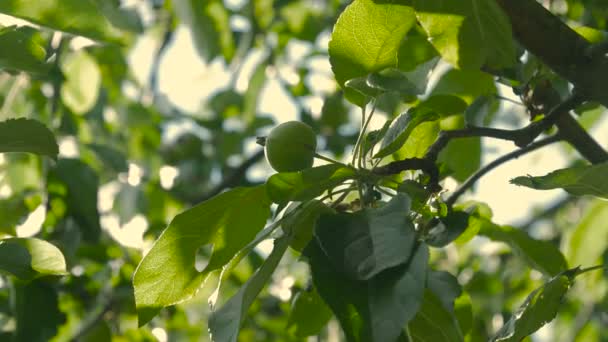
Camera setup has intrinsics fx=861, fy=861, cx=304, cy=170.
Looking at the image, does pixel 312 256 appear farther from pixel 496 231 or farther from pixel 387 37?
pixel 496 231

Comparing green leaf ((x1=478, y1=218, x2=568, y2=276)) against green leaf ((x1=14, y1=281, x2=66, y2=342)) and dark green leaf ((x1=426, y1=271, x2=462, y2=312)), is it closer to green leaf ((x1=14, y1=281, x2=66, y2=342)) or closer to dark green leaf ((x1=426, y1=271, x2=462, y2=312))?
dark green leaf ((x1=426, y1=271, x2=462, y2=312))

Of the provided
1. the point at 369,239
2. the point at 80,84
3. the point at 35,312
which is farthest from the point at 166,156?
the point at 369,239

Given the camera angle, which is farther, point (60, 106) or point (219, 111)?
point (219, 111)

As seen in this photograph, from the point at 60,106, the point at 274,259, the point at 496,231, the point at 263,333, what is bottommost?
the point at 263,333

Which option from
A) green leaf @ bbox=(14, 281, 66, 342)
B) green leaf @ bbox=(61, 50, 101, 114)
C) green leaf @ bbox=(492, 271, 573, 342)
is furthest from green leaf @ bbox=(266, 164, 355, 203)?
green leaf @ bbox=(61, 50, 101, 114)

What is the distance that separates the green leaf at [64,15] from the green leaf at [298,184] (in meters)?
0.42

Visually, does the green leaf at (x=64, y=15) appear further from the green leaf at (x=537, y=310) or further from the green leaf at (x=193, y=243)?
the green leaf at (x=537, y=310)

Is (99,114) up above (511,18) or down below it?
below

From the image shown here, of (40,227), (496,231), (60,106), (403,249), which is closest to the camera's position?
(403,249)

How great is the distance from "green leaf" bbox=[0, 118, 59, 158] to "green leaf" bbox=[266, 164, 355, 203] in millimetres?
357

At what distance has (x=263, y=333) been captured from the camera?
274 centimetres

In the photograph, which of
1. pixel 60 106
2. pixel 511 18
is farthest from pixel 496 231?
pixel 60 106

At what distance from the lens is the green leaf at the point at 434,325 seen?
102cm

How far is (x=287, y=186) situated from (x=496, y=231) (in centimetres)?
43
